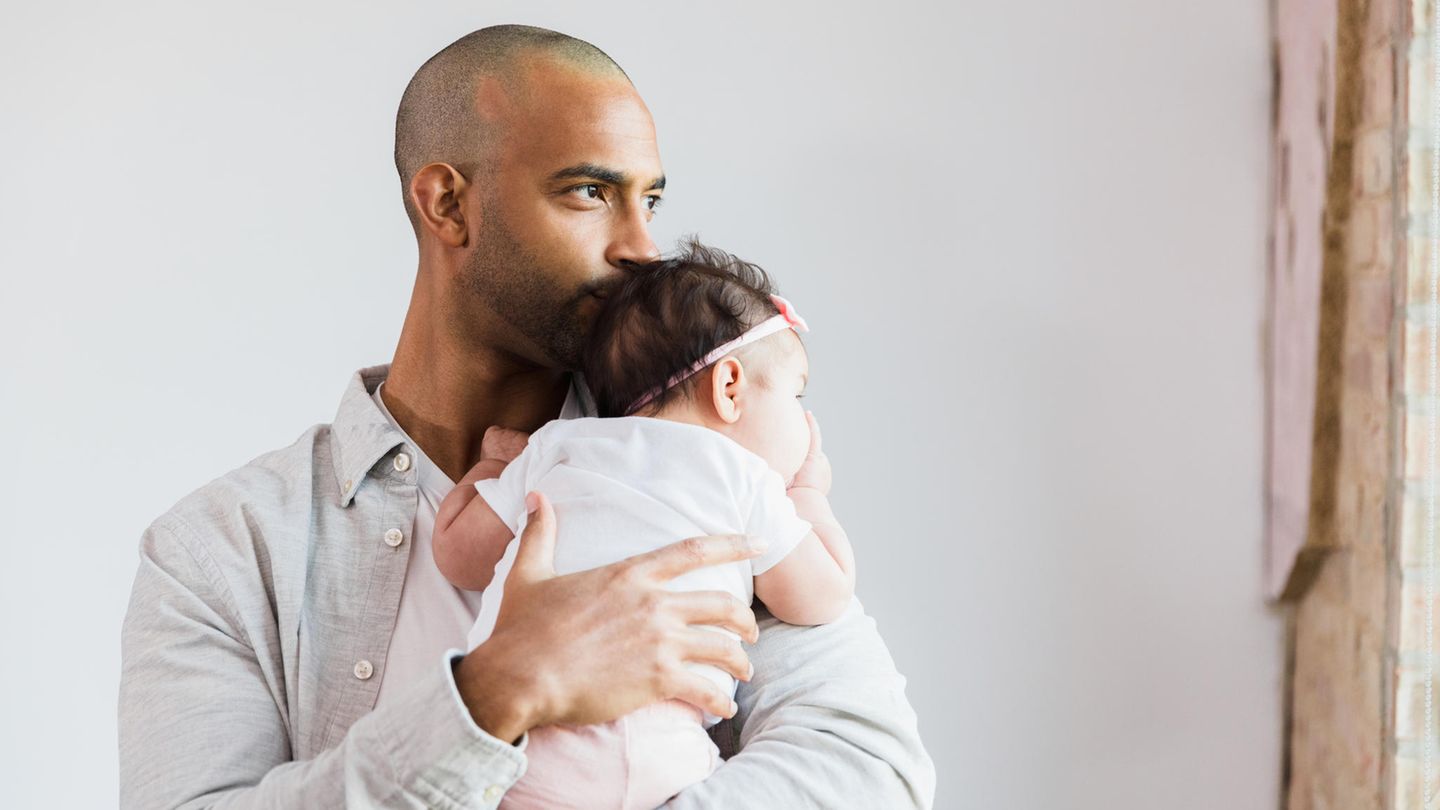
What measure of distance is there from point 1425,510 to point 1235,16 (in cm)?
96

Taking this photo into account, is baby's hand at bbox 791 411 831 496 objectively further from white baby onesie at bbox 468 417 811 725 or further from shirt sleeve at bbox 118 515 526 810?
shirt sleeve at bbox 118 515 526 810

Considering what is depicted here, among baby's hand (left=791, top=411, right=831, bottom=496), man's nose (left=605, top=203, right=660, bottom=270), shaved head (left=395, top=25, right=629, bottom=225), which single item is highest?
shaved head (left=395, top=25, right=629, bottom=225)

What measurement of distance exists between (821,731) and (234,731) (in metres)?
0.64

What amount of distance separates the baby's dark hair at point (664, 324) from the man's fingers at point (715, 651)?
291 millimetres

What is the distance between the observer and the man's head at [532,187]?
1.60 m

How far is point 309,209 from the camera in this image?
96.3 inches

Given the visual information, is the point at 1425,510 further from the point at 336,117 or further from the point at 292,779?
the point at 336,117

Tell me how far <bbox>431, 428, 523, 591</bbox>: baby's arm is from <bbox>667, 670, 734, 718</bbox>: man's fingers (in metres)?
0.29

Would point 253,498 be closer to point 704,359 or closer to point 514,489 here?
point 514,489

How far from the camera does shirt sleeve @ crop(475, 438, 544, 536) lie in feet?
4.67

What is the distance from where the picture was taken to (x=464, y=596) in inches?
60.6

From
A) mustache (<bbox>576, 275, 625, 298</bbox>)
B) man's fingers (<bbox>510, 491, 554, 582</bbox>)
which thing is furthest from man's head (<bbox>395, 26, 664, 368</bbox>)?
man's fingers (<bbox>510, 491, 554, 582</bbox>)

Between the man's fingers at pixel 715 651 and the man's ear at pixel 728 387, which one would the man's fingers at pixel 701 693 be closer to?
the man's fingers at pixel 715 651

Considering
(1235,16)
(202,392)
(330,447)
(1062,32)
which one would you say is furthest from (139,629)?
(1235,16)
